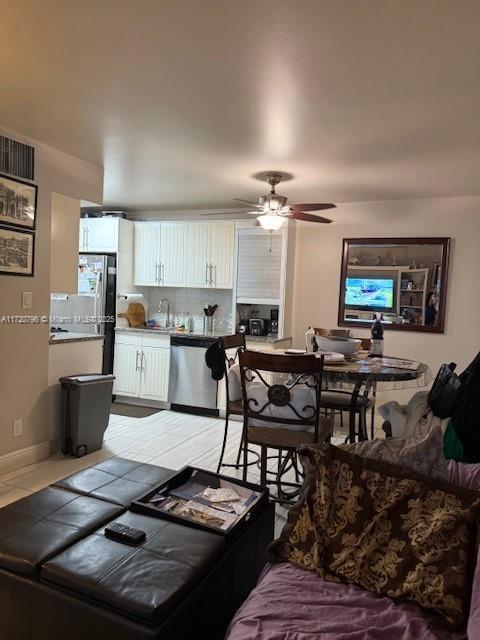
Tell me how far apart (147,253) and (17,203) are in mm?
2532

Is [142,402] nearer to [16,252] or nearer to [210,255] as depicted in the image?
[210,255]

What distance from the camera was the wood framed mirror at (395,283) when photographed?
182 inches

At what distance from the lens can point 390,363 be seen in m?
2.91

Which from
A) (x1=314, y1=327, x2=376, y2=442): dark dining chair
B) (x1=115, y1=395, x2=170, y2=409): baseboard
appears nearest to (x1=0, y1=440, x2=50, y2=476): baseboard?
(x1=115, y1=395, x2=170, y2=409): baseboard

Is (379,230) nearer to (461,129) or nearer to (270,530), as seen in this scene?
(461,129)

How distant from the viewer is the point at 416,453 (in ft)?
5.38

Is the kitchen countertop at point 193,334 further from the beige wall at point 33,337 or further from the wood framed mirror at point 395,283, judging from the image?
the beige wall at point 33,337

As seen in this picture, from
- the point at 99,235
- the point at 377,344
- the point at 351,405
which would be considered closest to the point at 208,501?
the point at 351,405

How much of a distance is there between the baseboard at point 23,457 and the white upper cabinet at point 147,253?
2597 millimetres

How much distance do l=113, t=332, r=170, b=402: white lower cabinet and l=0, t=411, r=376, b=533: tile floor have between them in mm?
372

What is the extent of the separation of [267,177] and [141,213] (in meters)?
2.62

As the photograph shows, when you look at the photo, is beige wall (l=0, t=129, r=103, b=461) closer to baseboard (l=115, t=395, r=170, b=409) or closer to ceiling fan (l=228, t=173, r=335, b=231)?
ceiling fan (l=228, t=173, r=335, b=231)

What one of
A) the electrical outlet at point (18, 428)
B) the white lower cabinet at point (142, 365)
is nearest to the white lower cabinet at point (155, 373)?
the white lower cabinet at point (142, 365)

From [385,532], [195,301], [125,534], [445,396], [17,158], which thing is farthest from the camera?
[195,301]
